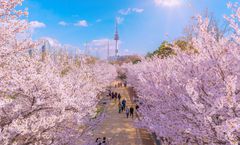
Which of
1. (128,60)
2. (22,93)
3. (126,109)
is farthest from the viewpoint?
(128,60)

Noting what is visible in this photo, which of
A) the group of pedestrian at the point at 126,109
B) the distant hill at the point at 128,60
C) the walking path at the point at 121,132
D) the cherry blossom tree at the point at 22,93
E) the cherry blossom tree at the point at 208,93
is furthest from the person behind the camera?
the distant hill at the point at 128,60

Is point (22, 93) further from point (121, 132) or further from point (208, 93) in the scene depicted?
point (121, 132)

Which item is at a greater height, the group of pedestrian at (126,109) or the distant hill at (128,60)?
the distant hill at (128,60)

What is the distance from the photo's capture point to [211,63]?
289 inches

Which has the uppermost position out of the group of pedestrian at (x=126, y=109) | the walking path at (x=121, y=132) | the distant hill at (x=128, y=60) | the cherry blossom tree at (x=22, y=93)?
the distant hill at (x=128, y=60)

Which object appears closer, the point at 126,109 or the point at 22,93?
the point at 22,93

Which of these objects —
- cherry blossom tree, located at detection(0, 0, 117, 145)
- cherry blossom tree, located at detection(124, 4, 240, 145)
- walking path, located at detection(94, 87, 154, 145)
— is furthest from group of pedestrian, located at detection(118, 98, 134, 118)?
cherry blossom tree, located at detection(0, 0, 117, 145)

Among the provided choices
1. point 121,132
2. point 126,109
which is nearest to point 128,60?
point 126,109

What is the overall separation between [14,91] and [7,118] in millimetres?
945

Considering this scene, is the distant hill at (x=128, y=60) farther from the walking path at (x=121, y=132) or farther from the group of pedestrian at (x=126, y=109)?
the walking path at (x=121, y=132)

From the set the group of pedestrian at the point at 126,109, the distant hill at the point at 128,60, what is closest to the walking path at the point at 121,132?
the group of pedestrian at the point at 126,109

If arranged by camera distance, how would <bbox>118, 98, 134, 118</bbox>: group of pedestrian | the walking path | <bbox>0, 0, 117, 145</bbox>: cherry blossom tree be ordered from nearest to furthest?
<bbox>0, 0, 117, 145</bbox>: cherry blossom tree
the walking path
<bbox>118, 98, 134, 118</bbox>: group of pedestrian

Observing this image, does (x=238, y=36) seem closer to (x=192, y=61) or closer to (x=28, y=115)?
(x=192, y=61)

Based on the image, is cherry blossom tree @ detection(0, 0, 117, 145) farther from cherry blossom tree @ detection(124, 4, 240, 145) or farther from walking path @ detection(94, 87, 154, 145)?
walking path @ detection(94, 87, 154, 145)
